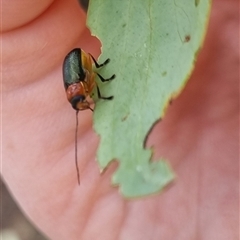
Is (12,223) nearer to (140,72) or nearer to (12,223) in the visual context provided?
(12,223)

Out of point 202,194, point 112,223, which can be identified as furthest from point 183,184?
point 112,223

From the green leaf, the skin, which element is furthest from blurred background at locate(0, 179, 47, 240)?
the green leaf

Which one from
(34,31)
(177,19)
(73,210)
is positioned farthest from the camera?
(73,210)

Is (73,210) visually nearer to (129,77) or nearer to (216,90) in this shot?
(216,90)

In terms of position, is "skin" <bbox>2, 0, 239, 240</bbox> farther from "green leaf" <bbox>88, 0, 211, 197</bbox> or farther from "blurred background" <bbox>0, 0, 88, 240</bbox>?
"blurred background" <bbox>0, 0, 88, 240</bbox>

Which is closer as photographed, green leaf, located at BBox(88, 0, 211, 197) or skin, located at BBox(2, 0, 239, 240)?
green leaf, located at BBox(88, 0, 211, 197)

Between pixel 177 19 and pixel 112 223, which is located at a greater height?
pixel 177 19
